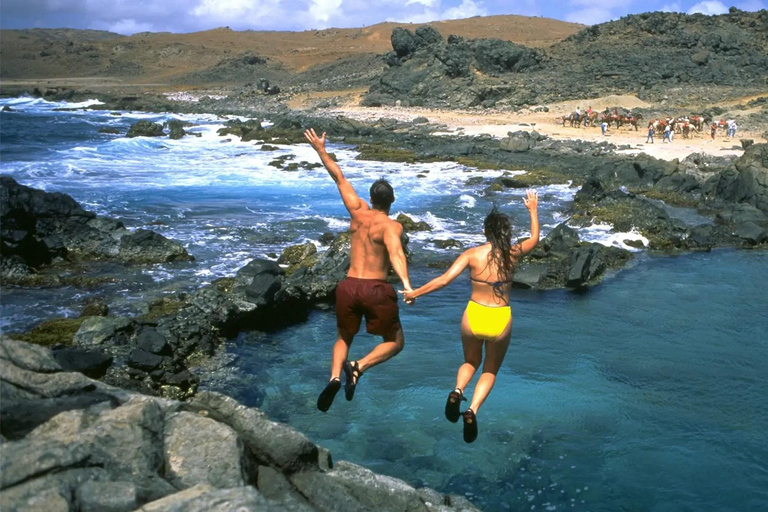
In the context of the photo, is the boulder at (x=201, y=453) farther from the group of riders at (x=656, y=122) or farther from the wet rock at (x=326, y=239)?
the group of riders at (x=656, y=122)

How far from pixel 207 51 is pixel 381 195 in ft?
447

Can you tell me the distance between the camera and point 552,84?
6134cm

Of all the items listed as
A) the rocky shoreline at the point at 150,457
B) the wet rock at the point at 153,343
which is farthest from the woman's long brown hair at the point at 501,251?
the wet rock at the point at 153,343

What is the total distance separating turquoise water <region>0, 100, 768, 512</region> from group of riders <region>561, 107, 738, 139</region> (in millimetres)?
18815

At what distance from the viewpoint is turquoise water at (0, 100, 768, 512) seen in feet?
32.9

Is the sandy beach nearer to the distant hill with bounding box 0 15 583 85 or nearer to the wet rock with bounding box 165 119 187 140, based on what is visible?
the wet rock with bounding box 165 119 187 140

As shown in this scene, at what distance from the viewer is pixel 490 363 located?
7.32m

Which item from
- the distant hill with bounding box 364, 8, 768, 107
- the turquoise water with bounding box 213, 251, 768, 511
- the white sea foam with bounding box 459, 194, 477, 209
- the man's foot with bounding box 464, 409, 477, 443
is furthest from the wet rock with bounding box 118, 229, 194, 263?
the distant hill with bounding box 364, 8, 768, 107

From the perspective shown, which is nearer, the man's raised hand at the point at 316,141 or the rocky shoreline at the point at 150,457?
the rocky shoreline at the point at 150,457

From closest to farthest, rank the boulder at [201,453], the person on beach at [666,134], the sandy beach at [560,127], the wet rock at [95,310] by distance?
the boulder at [201,453] → the wet rock at [95,310] → the sandy beach at [560,127] → the person on beach at [666,134]

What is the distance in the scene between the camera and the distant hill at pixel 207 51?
116 m

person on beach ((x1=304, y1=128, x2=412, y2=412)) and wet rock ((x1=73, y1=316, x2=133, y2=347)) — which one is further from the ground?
person on beach ((x1=304, y1=128, x2=412, y2=412))

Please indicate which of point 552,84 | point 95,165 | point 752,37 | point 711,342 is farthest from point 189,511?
point 752,37

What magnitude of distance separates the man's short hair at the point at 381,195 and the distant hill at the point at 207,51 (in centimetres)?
10491
